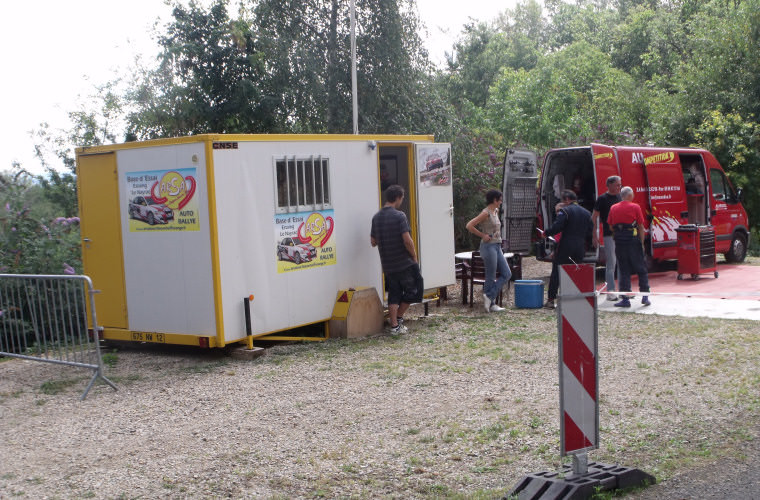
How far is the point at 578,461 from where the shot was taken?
4703 millimetres

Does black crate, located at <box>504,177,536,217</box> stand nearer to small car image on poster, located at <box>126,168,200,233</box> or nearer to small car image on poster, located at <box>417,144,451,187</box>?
small car image on poster, located at <box>417,144,451,187</box>

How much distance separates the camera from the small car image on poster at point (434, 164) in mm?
11086

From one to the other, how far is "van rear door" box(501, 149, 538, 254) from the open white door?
2115 millimetres

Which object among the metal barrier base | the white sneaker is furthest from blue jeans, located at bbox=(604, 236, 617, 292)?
the metal barrier base

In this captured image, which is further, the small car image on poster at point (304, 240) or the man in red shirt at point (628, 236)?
the man in red shirt at point (628, 236)

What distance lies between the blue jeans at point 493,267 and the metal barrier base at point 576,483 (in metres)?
6.51

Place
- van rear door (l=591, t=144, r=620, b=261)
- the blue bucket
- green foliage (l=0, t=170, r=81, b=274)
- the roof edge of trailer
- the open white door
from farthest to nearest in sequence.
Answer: van rear door (l=591, t=144, r=620, b=261)
the blue bucket
the open white door
green foliage (l=0, t=170, r=81, b=274)
the roof edge of trailer

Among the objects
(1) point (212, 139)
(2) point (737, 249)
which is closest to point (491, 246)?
(1) point (212, 139)

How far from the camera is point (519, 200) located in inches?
541

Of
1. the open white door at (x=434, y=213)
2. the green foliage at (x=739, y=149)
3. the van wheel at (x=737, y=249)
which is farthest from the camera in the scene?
the green foliage at (x=739, y=149)

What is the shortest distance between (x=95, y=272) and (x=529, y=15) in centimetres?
6220

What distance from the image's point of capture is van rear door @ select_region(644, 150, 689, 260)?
13.9 meters

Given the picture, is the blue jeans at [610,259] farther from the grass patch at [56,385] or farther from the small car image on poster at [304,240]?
the grass patch at [56,385]

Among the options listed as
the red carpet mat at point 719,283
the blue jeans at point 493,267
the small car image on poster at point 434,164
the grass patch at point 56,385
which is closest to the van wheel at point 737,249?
the red carpet mat at point 719,283
